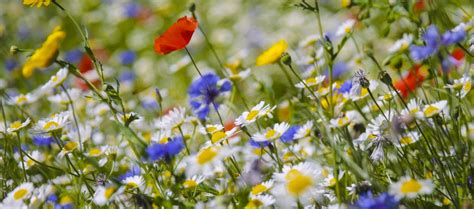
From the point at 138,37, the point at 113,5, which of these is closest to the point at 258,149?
the point at 138,37

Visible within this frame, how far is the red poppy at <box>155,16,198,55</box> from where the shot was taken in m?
1.51

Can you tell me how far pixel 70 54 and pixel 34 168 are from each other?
2133mm

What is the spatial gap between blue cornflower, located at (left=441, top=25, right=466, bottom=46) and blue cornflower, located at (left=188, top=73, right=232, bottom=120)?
562 mm

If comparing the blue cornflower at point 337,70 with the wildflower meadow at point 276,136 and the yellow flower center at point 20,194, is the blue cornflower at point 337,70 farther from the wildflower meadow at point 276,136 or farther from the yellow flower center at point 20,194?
the yellow flower center at point 20,194

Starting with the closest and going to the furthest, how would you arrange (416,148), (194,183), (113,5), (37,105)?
(194,183), (416,148), (37,105), (113,5)

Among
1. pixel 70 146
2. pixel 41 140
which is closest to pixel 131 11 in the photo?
pixel 41 140

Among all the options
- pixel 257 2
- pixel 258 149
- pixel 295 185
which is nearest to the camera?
pixel 295 185

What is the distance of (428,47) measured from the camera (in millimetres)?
1649

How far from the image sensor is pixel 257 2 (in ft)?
13.5

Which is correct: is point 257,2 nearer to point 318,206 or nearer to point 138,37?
point 138,37

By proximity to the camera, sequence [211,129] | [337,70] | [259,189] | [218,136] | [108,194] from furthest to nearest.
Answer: [337,70]
[211,129]
[218,136]
[259,189]
[108,194]

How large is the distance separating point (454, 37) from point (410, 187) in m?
0.61

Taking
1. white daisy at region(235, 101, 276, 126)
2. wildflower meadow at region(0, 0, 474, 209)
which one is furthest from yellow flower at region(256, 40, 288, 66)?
white daisy at region(235, 101, 276, 126)

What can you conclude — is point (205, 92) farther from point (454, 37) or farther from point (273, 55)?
point (454, 37)
